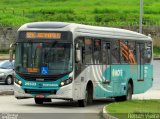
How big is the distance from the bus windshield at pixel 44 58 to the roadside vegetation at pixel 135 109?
2.11 meters

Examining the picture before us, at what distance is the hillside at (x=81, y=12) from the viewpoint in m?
96.7

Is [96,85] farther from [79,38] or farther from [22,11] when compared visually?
[22,11]

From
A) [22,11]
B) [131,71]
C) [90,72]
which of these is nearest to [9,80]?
[131,71]

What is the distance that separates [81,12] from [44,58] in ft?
280

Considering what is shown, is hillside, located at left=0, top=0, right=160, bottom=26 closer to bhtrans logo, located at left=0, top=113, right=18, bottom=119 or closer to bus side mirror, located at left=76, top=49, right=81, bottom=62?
bus side mirror, located at left=76, top=49, right=81, bottom=62

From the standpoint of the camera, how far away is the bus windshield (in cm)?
2309

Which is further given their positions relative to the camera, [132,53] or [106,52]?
[132,53]

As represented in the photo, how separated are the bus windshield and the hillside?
65060mm

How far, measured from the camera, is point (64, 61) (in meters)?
23.1

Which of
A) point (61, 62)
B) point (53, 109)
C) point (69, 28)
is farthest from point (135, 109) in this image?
point (69, 28)

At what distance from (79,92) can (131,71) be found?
5121 mm

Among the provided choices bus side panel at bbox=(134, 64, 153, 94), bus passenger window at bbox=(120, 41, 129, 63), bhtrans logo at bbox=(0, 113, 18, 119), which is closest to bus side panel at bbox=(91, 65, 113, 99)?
bus passenger window at bbox=(120, 41, 129, 63)

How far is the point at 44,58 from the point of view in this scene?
23.1 metres

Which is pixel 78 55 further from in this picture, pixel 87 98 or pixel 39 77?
pixel 87 98
